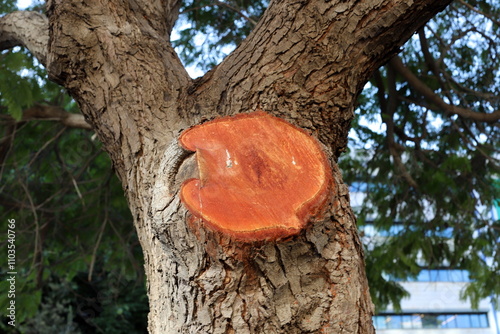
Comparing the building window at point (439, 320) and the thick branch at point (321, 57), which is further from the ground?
the thick branch at point (321, 57)

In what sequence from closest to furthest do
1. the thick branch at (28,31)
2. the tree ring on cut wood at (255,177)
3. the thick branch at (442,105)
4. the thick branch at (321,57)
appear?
the tree ring on cut wood at (255,177) → the thick branch at (321,57) → the thick branch at (28,31) → the thick branch at (442,105)

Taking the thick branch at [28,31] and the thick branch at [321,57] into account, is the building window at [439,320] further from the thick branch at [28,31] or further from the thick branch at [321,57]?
the thick branch at [321,57]

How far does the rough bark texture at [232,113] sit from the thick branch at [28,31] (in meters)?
0.45

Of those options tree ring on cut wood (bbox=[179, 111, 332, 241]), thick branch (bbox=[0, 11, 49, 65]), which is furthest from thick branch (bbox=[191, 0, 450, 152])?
thick branch (bbox=[0, 11, 49, 65])

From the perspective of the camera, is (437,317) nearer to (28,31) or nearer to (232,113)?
(28,31)

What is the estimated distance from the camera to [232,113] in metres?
1.79

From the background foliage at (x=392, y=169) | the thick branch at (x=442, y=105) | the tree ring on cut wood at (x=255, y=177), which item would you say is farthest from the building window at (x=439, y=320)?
the tree ring on cut wood at (x=255, y=177)

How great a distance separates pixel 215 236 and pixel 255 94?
61cm

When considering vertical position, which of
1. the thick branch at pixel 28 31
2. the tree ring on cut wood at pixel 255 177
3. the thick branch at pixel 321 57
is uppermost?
the thick branch at pixel 28 31

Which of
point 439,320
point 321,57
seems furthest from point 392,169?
point 439,320

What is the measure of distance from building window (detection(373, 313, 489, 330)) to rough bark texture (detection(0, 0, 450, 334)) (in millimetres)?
23393

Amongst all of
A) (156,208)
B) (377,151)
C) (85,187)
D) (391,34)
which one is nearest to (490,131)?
(377,151)

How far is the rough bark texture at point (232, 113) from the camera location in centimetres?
141

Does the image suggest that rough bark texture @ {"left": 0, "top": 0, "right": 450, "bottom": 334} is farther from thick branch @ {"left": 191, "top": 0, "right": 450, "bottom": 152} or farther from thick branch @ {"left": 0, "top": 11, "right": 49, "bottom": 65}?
thick branch @ {"left": 0, "top": 11, "right": 49, "bottom": 65}
